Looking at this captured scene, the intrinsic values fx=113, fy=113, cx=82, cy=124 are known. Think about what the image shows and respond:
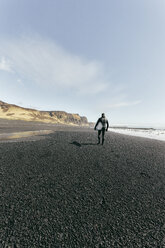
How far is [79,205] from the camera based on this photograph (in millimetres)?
3049

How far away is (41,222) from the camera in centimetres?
254

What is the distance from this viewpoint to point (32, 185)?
373 cm

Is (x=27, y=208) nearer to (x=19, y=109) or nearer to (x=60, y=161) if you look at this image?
(x=60, y=161)

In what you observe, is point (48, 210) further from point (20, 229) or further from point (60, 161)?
point (60, 161)

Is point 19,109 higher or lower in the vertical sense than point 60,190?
higher

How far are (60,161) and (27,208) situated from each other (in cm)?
278

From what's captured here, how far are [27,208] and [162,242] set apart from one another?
3109mm

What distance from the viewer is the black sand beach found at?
229cm

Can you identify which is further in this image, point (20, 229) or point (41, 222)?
point (41, 222)

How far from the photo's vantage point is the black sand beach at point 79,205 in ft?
7.50

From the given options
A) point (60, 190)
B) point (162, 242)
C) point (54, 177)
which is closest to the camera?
point (162, 242)

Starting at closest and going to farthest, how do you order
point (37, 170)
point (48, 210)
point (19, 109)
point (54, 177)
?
1. point (48, 210)
2. point (54, 177)
3. point (37, 170)
4. point (19, 109)

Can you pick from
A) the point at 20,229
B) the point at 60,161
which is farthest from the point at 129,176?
the point at 20,229

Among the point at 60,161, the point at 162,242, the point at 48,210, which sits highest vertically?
the point at 60,161
